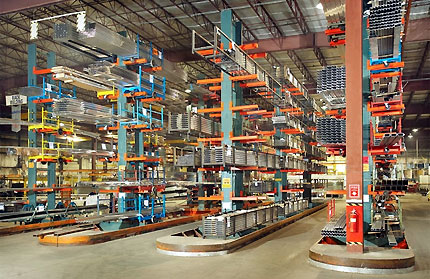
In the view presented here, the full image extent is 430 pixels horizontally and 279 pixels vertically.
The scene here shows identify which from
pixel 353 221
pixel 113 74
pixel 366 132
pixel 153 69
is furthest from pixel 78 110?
pixel 353 221

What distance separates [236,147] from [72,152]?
787 centimetres

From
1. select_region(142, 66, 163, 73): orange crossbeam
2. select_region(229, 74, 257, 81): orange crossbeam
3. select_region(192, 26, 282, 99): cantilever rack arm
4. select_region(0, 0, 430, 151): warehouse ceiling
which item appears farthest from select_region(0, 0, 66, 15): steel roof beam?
select_region(229, 74, 257, 81): orange crossbeam

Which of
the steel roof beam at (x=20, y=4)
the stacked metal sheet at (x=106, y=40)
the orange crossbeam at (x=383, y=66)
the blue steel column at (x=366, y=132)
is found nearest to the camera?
the orange crossbeam at (x=383, y=66)

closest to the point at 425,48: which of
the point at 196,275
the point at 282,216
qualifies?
the point at 282,216

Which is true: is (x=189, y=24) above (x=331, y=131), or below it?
above

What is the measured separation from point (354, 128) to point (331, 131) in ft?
4.99

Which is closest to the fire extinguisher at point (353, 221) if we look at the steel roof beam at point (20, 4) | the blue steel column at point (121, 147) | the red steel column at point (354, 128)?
the red steel column at point (354, 128)

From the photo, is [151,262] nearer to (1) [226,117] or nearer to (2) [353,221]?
(2) [353,221]

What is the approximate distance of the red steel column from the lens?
30.8 feet

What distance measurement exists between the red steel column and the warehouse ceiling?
26.5ft

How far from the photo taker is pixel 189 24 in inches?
797

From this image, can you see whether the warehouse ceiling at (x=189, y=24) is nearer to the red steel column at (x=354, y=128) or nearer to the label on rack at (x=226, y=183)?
the red steel column at (x=354, y=128)

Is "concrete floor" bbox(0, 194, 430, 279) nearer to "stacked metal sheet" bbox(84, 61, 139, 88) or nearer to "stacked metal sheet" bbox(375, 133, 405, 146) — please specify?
"stacked metal sheet" bbox(375, 133, 405, 146)

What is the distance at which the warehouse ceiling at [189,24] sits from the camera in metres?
17.8
